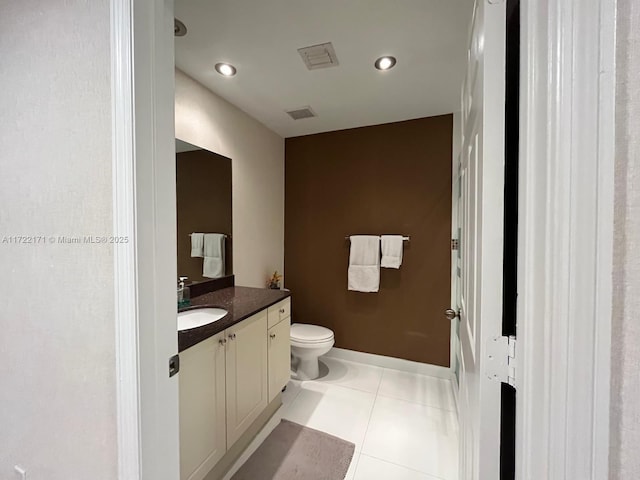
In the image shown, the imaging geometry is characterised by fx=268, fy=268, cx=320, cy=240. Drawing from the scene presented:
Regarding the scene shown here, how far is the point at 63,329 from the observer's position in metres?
0.76

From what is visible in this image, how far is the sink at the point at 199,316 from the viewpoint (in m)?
1.64

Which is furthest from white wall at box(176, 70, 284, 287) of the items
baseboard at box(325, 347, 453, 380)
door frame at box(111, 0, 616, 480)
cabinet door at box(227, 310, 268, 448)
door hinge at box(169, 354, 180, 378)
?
door hinge at box(169, 354, 180, 378)

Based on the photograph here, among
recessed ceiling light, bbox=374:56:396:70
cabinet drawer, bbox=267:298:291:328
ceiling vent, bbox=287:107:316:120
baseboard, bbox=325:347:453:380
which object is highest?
recessed ceiling light, bbox=374:56:396:70

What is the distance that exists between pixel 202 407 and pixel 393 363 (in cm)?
194

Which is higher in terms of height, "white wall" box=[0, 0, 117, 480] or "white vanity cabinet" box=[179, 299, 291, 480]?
"white wall" box=[0, 0, 117, 480]

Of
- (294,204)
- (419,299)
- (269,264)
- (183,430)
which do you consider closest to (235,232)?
(269,264)

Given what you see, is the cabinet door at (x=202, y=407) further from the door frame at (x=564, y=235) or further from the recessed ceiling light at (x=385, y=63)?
the recessed ceiling light at (x=385, y=63)

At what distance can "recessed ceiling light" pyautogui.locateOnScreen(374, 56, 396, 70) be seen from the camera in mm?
1668

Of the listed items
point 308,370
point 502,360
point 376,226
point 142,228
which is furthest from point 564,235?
point 308,370

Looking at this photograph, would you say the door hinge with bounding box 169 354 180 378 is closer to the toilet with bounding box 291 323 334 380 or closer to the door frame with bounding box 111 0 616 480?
the door frame with bounding box 111 0 616 480

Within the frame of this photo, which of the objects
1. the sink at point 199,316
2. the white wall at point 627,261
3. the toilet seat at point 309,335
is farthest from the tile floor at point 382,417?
the white wall at point 627,261

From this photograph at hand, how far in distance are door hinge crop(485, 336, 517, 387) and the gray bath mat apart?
140cm

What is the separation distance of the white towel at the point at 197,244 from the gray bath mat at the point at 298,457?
1.34m

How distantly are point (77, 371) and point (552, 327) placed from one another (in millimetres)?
1108
